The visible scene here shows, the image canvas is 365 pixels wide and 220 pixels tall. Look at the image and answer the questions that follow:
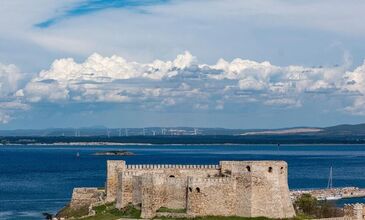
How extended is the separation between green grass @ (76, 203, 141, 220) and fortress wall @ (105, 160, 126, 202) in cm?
218

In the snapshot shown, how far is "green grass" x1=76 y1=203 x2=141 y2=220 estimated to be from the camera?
200ft

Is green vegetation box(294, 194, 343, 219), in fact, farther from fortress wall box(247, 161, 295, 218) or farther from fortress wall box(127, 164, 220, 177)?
fortress wall box(247, 161, 295, 218)

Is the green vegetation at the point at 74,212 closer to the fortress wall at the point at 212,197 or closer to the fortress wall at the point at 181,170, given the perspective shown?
the fortress wall at the point at 181,170

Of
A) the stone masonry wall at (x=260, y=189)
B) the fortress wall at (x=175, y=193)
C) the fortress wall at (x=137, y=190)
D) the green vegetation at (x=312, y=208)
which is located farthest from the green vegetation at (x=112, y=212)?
the green vegetation at (x=312, y=208)

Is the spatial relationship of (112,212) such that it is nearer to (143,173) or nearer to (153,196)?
(143,173)

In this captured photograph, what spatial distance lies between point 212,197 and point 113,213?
8970 millimetres

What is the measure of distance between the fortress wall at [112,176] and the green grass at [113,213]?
2.18 meters

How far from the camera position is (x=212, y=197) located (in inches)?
2295

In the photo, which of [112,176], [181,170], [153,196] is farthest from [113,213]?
[181,170]

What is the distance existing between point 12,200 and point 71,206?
99.8 ft

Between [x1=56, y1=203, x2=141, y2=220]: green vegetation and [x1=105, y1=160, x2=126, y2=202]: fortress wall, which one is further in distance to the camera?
[x1=105, y1=160, x2=126, y2=202]: fortress wall

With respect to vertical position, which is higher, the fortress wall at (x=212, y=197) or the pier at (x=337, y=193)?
the fortress wall at (x=212, y=197)

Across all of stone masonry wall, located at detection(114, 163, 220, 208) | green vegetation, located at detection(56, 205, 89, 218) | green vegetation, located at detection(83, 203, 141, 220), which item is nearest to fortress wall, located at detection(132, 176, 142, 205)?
stone masonry wall, located at detection(114, 163, 220, 208)

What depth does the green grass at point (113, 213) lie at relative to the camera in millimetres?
60938
